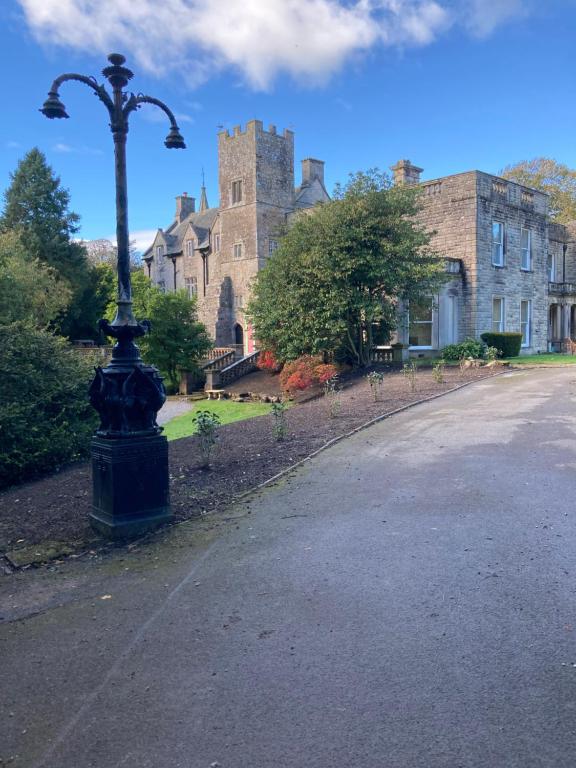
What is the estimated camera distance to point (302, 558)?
539 centimetres

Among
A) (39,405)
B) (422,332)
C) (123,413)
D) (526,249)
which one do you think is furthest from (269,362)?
(123,413)

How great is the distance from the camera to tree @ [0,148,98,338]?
45625mm

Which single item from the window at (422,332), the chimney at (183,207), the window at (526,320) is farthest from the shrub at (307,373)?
the chimney at (183,207)

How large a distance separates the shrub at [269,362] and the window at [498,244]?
11973 millimetres

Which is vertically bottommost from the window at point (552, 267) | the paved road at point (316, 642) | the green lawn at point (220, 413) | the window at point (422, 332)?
the green lawn at point (220, 413)

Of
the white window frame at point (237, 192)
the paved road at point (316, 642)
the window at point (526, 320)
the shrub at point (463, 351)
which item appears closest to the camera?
the paved road at point (316, 642)

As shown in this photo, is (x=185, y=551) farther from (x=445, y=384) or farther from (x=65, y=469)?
(x=445, y=384)

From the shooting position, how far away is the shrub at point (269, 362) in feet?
86.2

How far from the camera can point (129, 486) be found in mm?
6305

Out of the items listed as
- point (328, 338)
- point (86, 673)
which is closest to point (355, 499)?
point (86, 673)

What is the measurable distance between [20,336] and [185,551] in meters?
6.39

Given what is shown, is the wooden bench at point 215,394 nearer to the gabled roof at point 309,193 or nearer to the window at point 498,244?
the window at point 498,244

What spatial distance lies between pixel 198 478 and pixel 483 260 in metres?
23.1

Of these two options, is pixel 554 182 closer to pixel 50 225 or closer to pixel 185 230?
pixel 185 230
